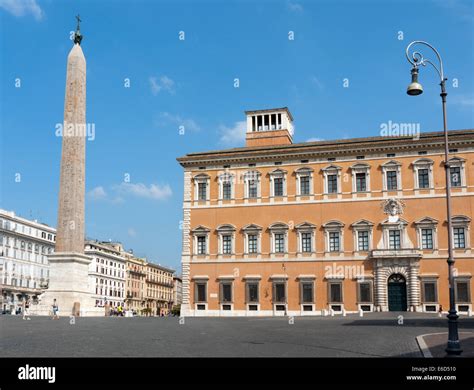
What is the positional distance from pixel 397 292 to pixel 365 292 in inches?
78.3

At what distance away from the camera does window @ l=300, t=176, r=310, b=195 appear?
4106 centimetres

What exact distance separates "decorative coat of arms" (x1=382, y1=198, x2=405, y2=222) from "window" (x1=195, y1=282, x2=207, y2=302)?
13369mm

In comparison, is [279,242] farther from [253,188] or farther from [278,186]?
[253,188]

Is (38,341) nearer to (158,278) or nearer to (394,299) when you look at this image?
(394,299)

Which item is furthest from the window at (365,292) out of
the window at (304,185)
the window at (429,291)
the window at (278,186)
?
the window at (278,186)

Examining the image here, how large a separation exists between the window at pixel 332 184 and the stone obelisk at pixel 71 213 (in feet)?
53.9

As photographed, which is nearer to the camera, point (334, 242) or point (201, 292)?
point (334, 242)

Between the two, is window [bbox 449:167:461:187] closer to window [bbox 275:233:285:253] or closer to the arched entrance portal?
the arched entrance portal

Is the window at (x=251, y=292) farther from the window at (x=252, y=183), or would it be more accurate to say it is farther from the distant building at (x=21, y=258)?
the distant building at (x=21, y=258)

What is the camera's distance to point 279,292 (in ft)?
133

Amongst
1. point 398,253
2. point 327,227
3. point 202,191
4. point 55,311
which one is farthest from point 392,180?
point 55,311
